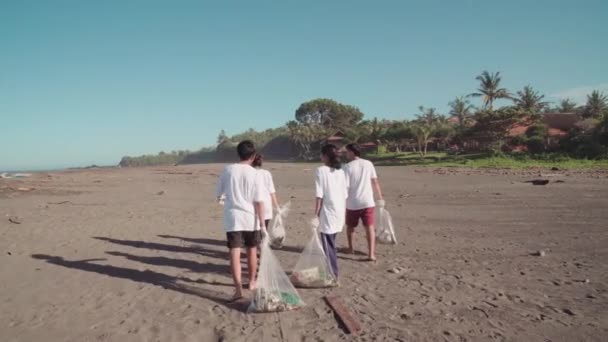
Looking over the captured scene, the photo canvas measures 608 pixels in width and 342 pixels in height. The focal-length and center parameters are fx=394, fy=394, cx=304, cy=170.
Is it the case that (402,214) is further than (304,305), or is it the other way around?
(402,214)

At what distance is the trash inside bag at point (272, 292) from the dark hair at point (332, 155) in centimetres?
136

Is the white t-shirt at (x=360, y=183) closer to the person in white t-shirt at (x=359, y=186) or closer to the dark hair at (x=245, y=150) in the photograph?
the person in white t-shirt at (x=359, y=186)

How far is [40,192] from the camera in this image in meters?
15.6

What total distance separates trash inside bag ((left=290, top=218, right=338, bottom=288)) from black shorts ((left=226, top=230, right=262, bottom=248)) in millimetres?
620

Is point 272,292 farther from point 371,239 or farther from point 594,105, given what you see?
point 594,105

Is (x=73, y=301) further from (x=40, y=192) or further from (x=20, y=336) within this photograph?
(x=40, y=192)

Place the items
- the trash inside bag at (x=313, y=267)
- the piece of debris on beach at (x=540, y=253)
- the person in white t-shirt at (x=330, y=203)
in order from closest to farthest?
the trash inside bag at (x=313, y=267) → the person in white t-shirt at (x=330, y=203) → the piece of debris on beach at (x=540, y=253)

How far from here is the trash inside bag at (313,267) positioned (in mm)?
4340

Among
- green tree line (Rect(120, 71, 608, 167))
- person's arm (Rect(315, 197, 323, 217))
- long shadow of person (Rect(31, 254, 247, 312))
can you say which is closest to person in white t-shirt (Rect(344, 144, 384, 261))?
person's arm (Rect(315, 197, 323, 217))

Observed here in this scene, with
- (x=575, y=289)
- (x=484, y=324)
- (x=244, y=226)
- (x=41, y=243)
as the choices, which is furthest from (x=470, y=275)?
(x=41, y=243)

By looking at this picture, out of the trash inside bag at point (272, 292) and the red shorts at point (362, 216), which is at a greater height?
the red shorts at point (362, 216)

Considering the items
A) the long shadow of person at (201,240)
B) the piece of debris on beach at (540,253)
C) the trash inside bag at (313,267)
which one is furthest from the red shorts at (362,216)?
the long shadow of person at (201,240)

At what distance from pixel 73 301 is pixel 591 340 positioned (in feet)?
16.2

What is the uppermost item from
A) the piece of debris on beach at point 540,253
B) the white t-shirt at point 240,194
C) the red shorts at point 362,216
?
the white t-shirt at point 240,194
